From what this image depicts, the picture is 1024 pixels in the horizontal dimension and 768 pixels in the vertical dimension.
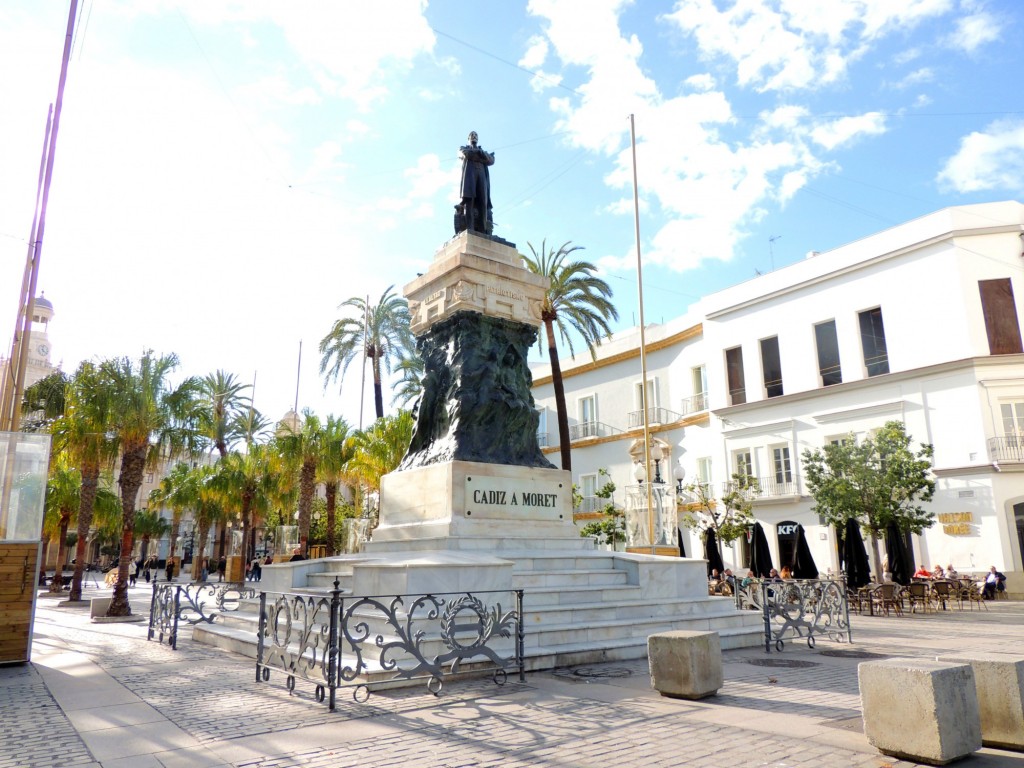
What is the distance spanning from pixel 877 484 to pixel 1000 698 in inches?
767

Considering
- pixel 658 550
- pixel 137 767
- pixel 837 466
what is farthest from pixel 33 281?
pixel 837 466

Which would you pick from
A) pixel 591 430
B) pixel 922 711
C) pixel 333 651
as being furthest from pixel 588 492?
pixel 922 711

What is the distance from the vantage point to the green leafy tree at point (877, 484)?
75.2 feet

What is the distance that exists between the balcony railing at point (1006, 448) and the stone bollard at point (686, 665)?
78.9 ft

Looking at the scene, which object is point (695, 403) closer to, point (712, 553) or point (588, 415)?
point (588, 415)

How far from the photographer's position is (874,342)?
30.5m

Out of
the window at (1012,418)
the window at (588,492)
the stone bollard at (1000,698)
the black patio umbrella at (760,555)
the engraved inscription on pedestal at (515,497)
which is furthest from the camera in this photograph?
the window at (588,492)

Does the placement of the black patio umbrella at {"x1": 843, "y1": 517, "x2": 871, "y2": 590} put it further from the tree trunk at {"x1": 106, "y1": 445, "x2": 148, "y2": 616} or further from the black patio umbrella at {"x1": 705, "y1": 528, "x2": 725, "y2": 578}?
the tree trunk at {"x1": 106, "y1": 445, "x2": 148, "y2": 616}

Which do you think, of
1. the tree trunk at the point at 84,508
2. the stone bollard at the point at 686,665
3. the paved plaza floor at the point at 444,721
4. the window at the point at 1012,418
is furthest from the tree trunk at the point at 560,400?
the stone bollard at the point at 686,665

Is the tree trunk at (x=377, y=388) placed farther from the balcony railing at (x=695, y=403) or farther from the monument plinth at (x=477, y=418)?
the monument plinth at (x=477, y=418)

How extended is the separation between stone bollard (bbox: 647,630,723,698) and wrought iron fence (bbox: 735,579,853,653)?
363cm

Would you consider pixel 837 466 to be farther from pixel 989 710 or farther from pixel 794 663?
pixel 989 710

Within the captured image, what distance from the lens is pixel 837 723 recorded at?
5.95 meters

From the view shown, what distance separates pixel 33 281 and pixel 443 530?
848cm
